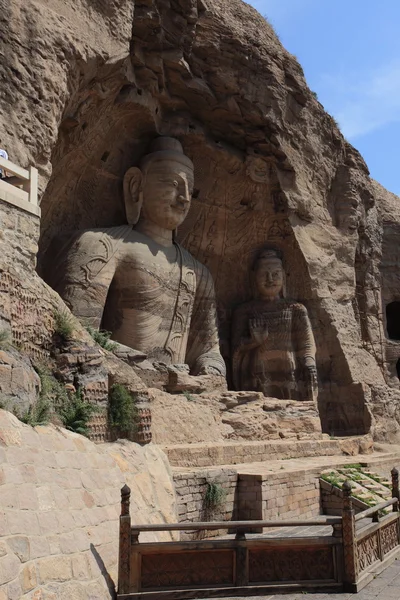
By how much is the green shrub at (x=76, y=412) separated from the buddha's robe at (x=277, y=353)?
753cm

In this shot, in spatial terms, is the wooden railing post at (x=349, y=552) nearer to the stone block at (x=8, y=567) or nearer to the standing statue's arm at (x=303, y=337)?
the stone block at (x=8, y=567)

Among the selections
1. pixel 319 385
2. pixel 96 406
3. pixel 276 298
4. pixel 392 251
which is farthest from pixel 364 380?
pixel 96 406

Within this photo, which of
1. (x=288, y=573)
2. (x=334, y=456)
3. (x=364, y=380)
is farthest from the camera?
(x=364, y=380)

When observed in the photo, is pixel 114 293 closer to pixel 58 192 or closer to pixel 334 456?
pixel 58 192

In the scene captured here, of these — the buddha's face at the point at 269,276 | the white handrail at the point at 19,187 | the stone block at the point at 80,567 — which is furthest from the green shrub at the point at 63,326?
the buddha's face at the point at 269,276

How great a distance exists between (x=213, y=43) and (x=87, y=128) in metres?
3.03

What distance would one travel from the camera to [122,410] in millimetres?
6742

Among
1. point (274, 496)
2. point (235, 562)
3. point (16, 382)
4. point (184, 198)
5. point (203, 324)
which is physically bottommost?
point (235, 562)

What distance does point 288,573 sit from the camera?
4992mm

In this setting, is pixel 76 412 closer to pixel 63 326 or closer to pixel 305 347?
pixel 63 326

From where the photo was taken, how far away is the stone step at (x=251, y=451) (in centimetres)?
785

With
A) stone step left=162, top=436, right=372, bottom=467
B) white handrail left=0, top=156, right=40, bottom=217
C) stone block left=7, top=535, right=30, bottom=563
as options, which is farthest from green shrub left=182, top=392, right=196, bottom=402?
stone block left=7, top=535, right=30, bottom=563

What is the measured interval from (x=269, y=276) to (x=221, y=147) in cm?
288

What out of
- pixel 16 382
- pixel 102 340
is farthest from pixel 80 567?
pixel 102 340
